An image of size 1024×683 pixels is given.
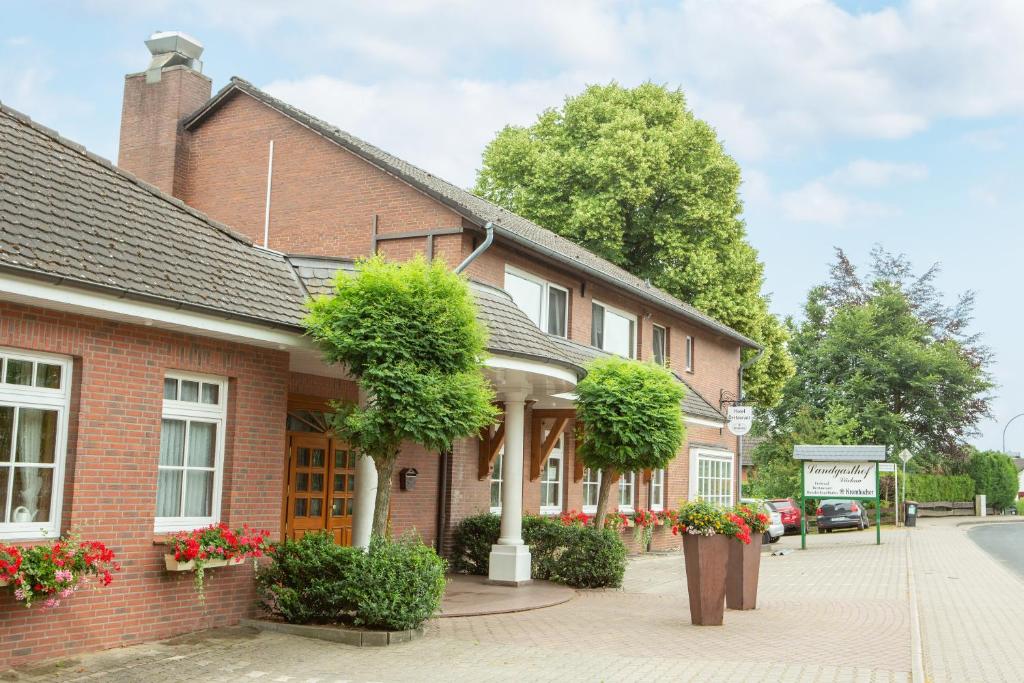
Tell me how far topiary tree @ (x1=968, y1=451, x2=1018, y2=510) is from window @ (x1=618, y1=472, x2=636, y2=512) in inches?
1519

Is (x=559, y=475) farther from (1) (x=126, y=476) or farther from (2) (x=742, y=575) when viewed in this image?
(1) (x=126, y=476)

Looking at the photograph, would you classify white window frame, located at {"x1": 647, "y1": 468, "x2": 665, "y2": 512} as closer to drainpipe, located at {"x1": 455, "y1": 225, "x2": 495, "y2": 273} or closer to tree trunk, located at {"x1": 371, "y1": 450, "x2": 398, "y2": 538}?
drainpipe, located at {"x1": 455, "y1": 225, "x2": 495, "y2": 273}

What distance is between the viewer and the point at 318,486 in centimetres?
1415

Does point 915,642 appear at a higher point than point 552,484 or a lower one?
lower

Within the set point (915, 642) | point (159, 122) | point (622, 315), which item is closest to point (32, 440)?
point (915, 642)

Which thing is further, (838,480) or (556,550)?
(838,480)

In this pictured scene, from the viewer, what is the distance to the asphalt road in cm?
2370

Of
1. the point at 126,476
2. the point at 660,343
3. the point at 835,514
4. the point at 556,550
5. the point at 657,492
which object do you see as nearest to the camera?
the point at 126,476

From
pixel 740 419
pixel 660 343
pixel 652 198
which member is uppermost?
pixel 652 198

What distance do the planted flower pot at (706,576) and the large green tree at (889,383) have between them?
35.6 m

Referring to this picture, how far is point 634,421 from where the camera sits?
15.1 meters

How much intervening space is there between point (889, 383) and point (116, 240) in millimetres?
45655

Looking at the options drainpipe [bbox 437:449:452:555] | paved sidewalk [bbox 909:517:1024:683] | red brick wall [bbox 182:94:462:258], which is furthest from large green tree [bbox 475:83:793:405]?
drainpipe [bbox 437:449:452:555]

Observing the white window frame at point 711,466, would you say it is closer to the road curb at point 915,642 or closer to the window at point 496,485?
the window at point 496,485
